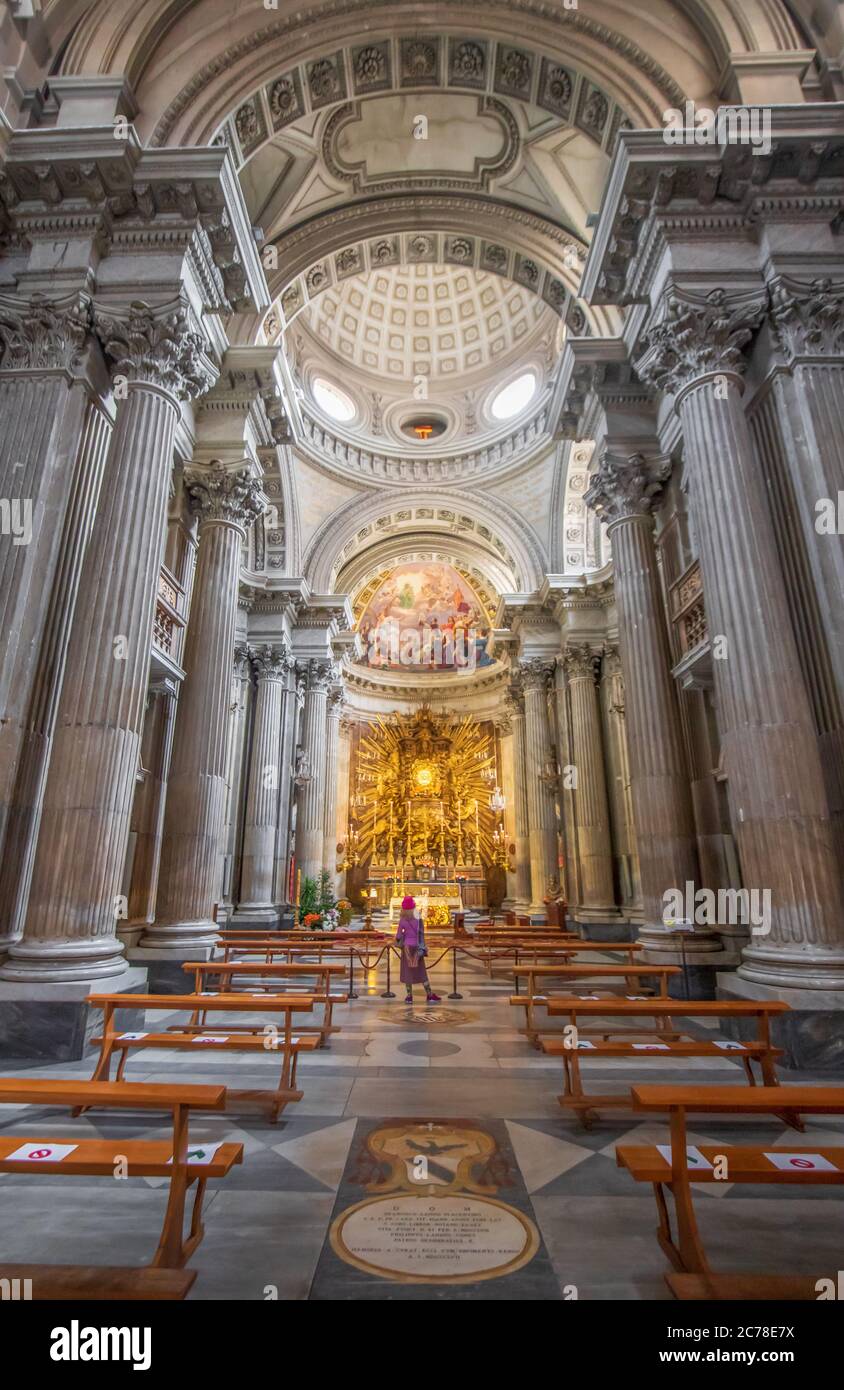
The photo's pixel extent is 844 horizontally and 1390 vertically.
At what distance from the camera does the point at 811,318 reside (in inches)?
277

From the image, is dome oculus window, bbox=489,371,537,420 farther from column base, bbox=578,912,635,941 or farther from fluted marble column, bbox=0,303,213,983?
fluted marble column, bbox=0,303,213,983

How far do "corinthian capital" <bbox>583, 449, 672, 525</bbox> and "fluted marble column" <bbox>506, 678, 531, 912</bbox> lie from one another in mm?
11711

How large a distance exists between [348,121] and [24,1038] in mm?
13936

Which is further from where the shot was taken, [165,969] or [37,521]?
→ [165,969]

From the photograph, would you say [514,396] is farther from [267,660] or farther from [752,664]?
[752,664]

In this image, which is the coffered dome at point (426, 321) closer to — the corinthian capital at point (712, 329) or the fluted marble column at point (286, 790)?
the fluted marble column at point (286, 790)

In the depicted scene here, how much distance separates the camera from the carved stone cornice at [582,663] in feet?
58.8

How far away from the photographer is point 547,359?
2161 cm

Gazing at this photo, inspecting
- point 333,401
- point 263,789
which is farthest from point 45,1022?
point 333,401

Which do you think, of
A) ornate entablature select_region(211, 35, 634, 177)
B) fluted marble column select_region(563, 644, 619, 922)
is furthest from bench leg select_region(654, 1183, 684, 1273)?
fluted marble column select_region(563, 644, 619, 922)

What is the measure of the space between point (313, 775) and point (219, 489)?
11052 millimetres

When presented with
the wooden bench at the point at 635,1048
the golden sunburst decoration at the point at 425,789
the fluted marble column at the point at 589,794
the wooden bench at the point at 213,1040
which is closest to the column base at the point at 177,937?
the wooden bench at the point at 213,1040

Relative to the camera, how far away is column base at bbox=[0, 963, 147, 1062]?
5.36 m
